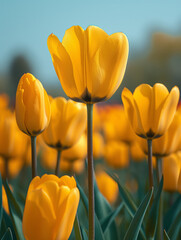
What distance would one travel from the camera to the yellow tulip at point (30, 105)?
652mm

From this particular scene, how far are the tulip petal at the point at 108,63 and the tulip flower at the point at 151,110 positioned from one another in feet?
0.39

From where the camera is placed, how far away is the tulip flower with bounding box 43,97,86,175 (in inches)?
34.4

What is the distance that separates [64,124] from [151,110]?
0.76ft

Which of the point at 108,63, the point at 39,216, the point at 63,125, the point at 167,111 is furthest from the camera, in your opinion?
the point at 63,125

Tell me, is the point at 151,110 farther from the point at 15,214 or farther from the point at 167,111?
the point at 15,214

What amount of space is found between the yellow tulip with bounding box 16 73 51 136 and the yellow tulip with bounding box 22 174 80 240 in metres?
0.17

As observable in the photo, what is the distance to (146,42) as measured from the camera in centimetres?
2638

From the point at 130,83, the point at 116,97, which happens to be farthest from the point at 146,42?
the point at 116,97

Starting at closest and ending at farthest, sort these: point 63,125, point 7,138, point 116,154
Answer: point 63,125
point 7,138
point 116,154

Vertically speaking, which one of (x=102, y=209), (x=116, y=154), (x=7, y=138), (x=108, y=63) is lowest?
(x=116, y=154)

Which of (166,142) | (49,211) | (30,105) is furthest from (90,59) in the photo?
(166,142)

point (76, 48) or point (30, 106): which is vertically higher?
point (76, 48)

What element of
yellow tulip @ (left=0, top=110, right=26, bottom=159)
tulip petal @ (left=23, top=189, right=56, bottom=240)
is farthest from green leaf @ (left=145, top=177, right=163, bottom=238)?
yellow tulip @ (left=0, top=110, right=26, bottom=159)

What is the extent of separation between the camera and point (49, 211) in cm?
50
